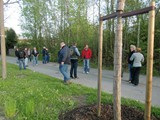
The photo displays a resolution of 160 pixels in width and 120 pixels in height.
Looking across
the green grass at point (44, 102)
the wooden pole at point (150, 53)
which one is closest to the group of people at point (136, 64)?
the green grass at point (44, 102)

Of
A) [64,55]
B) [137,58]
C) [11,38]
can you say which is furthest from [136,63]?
[11,38]

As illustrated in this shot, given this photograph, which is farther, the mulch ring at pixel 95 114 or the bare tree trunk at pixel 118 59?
the mulch ring at pixel 95 114

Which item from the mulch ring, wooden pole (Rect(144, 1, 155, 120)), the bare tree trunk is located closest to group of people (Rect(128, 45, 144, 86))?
the mulch ring

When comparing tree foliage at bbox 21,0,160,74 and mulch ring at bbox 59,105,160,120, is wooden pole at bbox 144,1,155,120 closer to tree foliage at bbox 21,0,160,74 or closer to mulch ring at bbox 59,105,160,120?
mulch ring at bbox 59,105,160,120

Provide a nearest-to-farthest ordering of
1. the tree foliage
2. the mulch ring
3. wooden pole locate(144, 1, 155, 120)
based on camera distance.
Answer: wooden pole locate(144, 1, 155, 120) < the mulch ring < the tree foliage

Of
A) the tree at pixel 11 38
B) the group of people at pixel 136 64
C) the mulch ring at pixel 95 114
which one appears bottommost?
the mulch ring at pixel 95 114

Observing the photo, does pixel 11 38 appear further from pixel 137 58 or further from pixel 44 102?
pixel 44 102

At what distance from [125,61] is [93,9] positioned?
7223 mm

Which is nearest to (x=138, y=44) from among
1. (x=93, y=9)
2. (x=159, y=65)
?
(x=159, y=65)

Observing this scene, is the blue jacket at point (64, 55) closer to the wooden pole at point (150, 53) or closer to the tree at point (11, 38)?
the wooden pole at point (150, 53)

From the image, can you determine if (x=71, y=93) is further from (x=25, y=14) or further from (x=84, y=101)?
(x=25, y=14)

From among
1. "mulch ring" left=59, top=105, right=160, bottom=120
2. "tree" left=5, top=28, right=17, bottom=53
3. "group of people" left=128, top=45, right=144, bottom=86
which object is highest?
"tree" left=5, top=28, right=17, bottom=53

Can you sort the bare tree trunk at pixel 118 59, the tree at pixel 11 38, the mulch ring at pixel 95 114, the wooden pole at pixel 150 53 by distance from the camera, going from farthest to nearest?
the tree at pixel 11 38
the mulch ring at pixel 95 114
the bare tree trunk at pixel 118 59
the wooden pole at pixel 150 53

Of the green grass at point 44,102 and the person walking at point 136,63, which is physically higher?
the person walking at point 136,63
